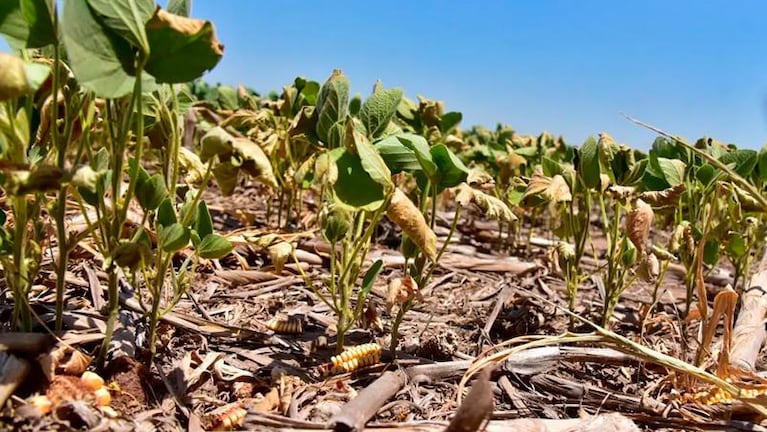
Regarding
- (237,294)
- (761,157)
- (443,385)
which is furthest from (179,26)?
(761,157)

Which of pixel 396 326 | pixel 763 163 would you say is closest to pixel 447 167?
pixel 396 326

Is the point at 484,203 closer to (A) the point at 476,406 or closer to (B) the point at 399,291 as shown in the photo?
(B) the point at 399,291

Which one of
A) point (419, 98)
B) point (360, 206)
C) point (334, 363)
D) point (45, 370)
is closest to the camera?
point (45, 370)

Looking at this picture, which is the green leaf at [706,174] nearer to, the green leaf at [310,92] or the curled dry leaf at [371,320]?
the curled dry leaf at [371,320]

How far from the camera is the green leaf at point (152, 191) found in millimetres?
1022

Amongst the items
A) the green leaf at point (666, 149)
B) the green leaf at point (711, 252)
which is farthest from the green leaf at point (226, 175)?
the green leaf at point (711, 252)

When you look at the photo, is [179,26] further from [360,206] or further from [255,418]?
[255,418]

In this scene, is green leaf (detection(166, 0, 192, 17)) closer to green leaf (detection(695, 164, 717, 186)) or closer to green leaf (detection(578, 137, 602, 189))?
green leaf (detection(578, 137, 602, 189))

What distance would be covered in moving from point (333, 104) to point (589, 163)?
63 centimetres

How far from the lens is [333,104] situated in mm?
1210

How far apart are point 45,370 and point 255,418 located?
1.05ft

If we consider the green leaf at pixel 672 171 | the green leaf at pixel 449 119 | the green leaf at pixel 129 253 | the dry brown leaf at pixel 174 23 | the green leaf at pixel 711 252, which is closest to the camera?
the dry brown leaf at pixel 174 23

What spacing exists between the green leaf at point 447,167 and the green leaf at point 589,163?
41 cm

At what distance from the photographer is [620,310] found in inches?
83.4
